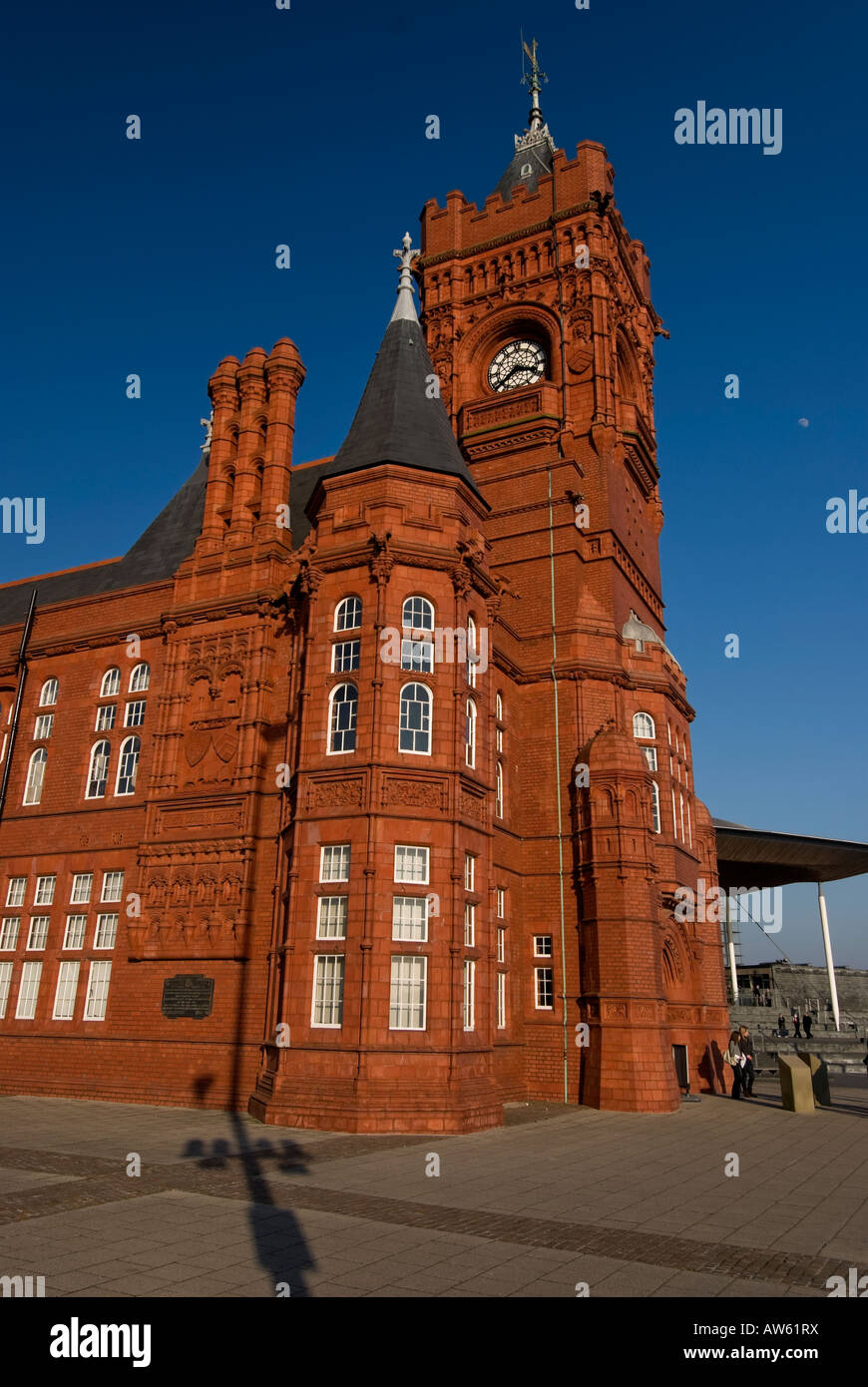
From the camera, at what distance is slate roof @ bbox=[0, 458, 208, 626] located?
3150cm

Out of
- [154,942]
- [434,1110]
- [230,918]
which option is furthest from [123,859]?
[434,1110]

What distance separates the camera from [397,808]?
20.6m

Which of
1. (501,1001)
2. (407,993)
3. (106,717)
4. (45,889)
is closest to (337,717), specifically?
(407,993)

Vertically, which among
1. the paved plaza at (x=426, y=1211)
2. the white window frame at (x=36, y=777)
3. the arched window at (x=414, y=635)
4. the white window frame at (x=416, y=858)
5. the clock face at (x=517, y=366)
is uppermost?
the clock face at (x=517, y=366)

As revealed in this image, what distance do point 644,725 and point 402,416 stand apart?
40.3 feet

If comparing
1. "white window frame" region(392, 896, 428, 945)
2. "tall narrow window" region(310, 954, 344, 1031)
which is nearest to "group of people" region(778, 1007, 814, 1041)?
"white window frame" region(392, 896, 428, 945)

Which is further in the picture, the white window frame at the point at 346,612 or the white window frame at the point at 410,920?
the white window frame at the point at 346,612

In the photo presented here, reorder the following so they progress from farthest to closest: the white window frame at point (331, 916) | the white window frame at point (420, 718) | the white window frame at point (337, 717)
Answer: the white window frame at point (337, 717), the white window frame at point (420, 718), the white window frame at point (331, 916)

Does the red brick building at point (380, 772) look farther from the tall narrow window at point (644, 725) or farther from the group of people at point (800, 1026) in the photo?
the group of people at point (800, 1026)

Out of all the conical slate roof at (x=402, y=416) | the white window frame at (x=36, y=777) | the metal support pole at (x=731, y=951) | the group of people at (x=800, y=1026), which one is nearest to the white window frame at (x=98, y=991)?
the white window frame at (x=36, y=777)

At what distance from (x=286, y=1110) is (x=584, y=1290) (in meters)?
12.4

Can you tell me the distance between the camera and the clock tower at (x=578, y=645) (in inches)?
987

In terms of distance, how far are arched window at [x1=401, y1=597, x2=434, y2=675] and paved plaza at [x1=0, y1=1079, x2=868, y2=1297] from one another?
33.4 ft

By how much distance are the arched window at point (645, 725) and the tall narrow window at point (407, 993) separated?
41.4 ft
